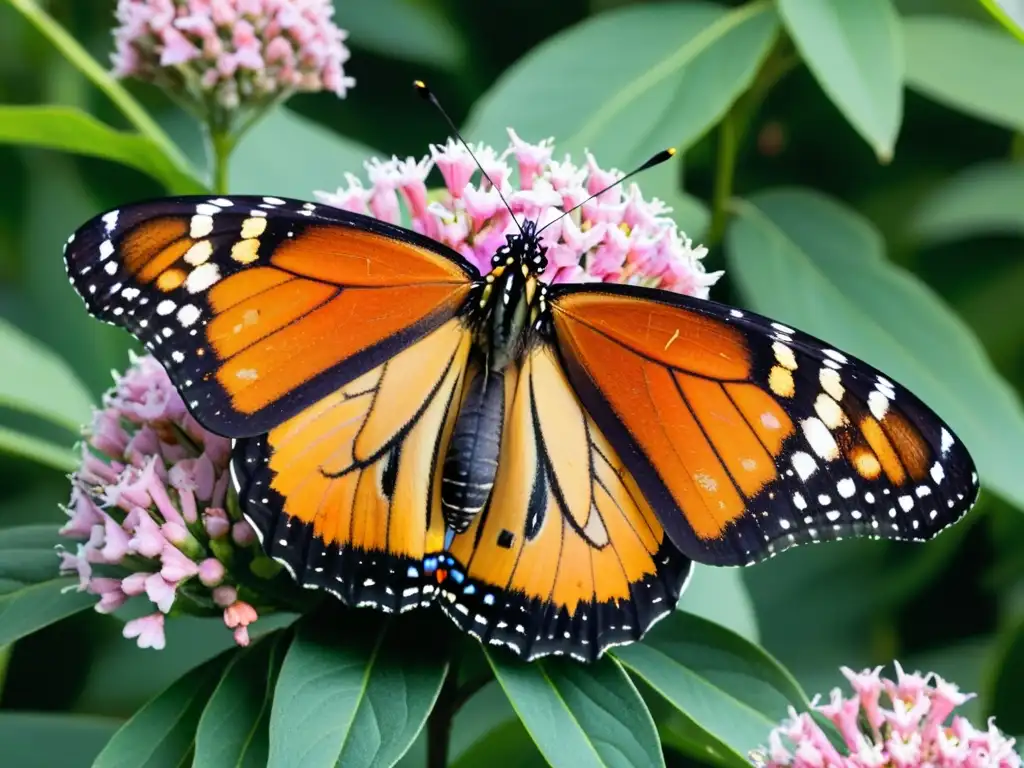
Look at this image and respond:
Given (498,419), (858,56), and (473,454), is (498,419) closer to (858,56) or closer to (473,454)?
(473,454)

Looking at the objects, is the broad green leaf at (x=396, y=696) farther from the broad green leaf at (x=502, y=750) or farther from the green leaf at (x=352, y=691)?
the broad green leaf at (x=502, y=750)

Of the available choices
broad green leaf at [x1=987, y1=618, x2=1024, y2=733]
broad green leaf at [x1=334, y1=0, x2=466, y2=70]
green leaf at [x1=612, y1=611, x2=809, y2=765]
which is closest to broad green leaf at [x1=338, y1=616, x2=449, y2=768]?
green leaf at [x1=612, y1=611, x2=809, y2=765]

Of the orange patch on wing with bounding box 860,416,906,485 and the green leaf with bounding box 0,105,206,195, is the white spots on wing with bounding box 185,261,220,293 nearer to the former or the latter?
the green leaf with bounding box 0,105,206,195

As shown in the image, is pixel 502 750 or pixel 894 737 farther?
pixel 502 750

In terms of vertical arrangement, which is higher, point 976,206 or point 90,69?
point 90,69

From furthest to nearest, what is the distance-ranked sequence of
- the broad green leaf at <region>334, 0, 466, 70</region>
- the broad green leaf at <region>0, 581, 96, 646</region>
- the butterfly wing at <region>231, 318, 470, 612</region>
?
the broad green leaf at <region>334, 0, 466, 70</region>, the broad green leaf at <region>0, 581, 96, 646</region>, the butterfly wing at <region>231, 318, 470, 612</region>

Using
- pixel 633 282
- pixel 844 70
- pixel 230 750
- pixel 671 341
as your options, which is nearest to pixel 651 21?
pixel 844 70

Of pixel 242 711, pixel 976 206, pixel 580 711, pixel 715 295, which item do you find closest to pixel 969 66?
pixel 976 206
